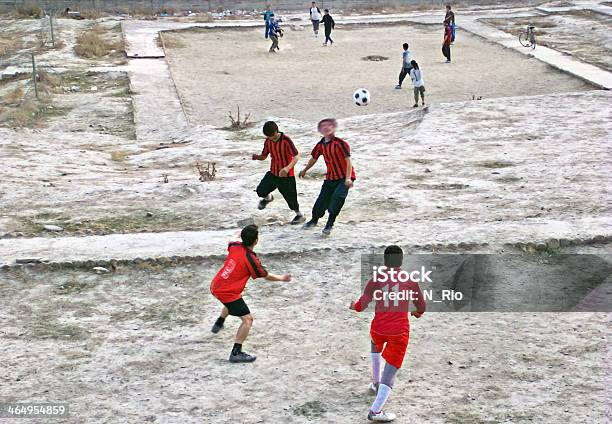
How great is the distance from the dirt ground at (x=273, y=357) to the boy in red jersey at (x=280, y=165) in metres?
1.72

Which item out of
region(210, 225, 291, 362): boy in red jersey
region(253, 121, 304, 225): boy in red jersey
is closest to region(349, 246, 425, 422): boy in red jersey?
region(210, 225, 291, 362): boy in red jersey

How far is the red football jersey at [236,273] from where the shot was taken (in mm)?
7844

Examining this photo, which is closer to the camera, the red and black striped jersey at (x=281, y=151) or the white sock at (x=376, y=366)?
the white sock at (x=376, y=366)

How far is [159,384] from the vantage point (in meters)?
7.74

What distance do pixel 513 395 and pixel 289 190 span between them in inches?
193

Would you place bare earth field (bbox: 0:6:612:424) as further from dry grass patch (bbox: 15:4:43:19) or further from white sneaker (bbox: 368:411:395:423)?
dry grass patch (bbox: 15:4:43:19)

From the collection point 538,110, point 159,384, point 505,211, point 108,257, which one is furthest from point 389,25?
point 159,384

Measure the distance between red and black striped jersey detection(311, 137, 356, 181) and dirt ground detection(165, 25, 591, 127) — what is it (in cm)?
1025

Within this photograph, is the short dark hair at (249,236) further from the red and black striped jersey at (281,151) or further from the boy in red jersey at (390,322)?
the red and black striped jersey at (281,151)

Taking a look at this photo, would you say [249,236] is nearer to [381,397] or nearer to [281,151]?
[381,397]

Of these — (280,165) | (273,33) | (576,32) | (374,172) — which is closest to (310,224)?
(280,165)

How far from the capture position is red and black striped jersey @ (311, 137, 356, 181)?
1063 centimetres

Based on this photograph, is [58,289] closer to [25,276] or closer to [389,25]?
[25,276]

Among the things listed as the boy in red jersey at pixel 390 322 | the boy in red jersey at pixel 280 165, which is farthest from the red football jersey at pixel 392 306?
the boy in red jersey at pixel 280 165
